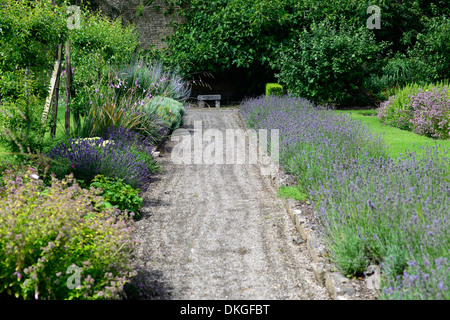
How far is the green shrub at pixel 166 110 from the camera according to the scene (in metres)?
8.56

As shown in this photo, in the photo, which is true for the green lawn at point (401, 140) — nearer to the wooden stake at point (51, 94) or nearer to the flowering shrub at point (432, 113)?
the flowering shrub at point (432, 113)

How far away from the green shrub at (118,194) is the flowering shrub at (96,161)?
173mm

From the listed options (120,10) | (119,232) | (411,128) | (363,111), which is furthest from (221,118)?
(119,232)

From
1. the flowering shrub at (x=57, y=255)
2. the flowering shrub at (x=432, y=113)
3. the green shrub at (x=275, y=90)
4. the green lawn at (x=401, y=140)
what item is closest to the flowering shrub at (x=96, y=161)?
the flowering shrub at (x=57, y=255)

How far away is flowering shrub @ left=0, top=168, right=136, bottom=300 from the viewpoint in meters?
2.72

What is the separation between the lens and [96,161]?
5.28 metres

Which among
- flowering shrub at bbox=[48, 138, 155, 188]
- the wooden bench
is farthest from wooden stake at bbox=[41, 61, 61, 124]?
the wooden bench

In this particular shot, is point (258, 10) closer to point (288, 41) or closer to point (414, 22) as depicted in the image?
point (288, 41)

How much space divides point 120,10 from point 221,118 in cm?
686

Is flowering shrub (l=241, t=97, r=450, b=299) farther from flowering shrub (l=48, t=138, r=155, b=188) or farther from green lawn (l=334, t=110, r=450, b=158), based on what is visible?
flowering shrub (l=48, t=138, r=155, b=188)

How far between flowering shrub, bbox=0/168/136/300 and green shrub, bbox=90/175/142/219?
143 cm

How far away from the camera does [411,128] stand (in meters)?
9.24
